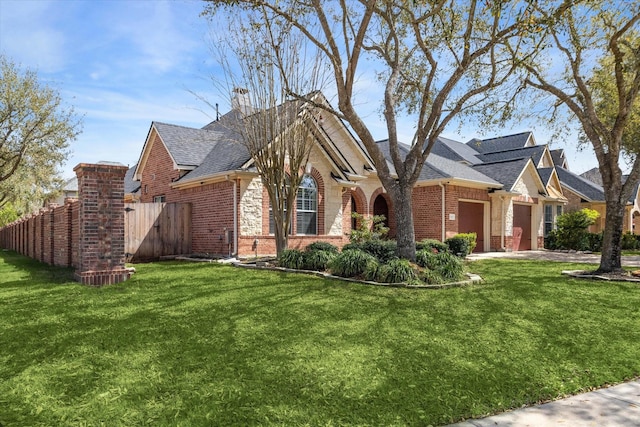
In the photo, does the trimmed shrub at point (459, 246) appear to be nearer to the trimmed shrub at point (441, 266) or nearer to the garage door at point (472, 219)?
the garage door at point (472, 219)

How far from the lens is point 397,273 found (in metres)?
9.41

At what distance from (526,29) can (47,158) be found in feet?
90.4

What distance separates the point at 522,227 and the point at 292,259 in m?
16.9

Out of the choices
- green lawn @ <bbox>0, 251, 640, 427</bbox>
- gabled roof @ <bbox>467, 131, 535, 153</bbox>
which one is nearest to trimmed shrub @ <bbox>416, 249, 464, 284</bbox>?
green lawn @ <bbox>0, 251, 640, 427</bbox>

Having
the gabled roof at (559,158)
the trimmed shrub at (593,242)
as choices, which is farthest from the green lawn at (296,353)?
the gabled roof at (559,158)

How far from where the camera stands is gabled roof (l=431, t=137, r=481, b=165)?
92.0 feet

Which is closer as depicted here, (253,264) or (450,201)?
(253,264)

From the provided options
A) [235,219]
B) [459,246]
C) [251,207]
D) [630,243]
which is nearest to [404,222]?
[251,207]

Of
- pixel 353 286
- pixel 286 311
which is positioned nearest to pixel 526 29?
pixel 353 286

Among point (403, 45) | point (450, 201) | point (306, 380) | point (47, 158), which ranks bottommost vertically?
point (306, 380)

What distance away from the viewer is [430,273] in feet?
31.6

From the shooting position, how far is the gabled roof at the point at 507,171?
21958 mm

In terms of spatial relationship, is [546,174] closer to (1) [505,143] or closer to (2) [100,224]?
(1) [505,143]

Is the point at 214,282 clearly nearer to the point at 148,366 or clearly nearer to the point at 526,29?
the point at 148,366
